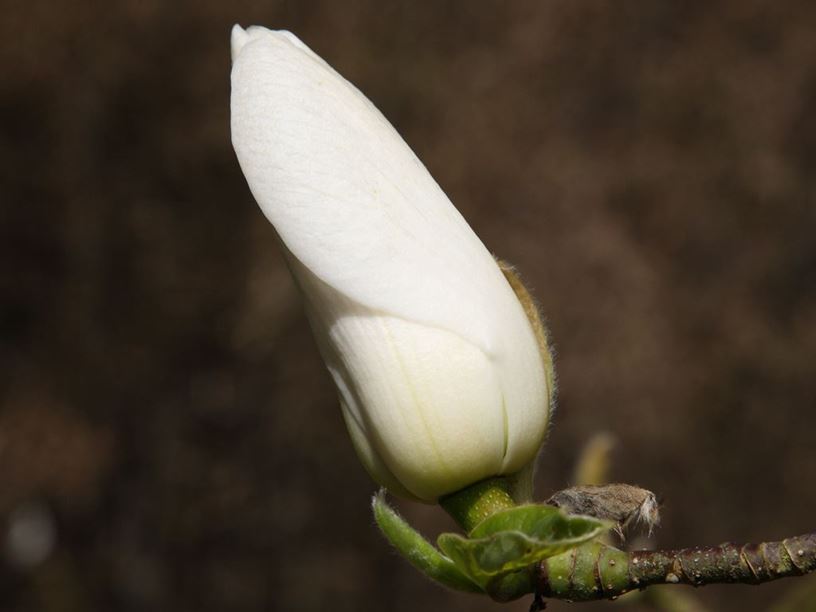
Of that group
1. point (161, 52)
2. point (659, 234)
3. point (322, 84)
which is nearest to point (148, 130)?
point (161, 52)

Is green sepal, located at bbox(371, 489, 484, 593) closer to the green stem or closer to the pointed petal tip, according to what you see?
the green stem

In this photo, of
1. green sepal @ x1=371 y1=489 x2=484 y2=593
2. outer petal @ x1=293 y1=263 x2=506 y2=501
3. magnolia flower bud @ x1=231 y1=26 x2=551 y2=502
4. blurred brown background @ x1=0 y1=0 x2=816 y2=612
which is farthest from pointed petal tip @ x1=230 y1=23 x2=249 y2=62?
blurred brown background @ x1=0 y1=0 x2=816 y2=612

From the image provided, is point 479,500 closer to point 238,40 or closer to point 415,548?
point 415,548

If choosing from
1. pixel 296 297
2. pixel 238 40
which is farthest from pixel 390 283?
pixel 296 297

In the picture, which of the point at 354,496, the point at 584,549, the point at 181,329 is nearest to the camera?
the point at 584,549

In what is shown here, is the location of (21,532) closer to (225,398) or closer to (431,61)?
(225,398)

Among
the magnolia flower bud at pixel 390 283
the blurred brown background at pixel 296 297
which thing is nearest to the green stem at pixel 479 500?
the magnolia flower bud at pixel 390 283
